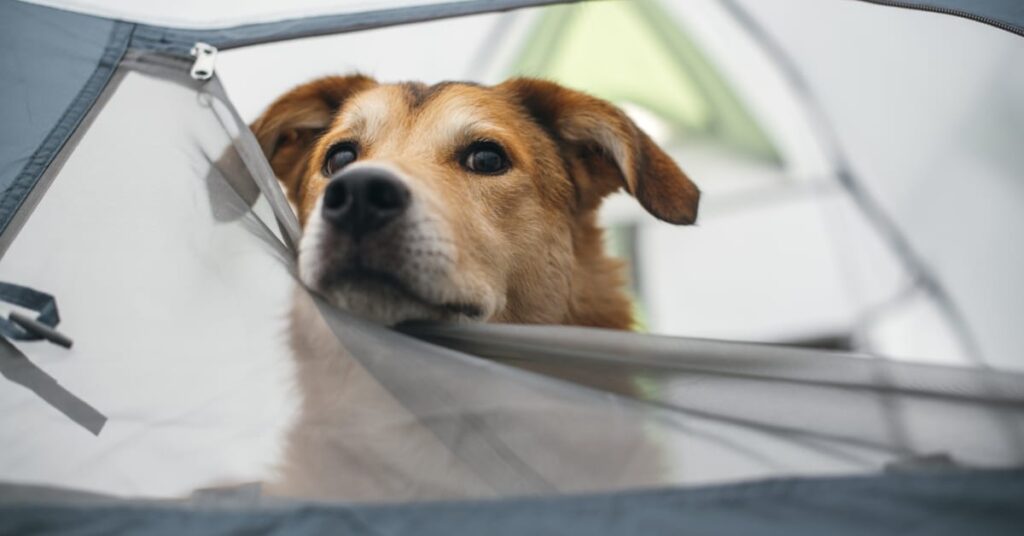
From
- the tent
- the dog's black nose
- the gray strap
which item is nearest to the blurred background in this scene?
the tent

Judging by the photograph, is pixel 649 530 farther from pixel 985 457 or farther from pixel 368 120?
pixel 368 120

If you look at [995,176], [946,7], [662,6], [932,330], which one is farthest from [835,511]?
[662,6]

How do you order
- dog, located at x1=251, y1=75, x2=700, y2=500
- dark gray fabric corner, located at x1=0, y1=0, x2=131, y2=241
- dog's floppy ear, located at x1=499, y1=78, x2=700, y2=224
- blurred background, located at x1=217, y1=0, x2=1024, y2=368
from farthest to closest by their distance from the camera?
blurred background, located at x1=217, y1=0, x2=1024, y2=368, dog's floppy ear, located at x1=499, y1=78, x2=700, y2=224, dark gray fabric corner, located at x1=0, y1=0, x2=131, y2=241, dog, located at x1=251, y1=75, x2=700, y2=500

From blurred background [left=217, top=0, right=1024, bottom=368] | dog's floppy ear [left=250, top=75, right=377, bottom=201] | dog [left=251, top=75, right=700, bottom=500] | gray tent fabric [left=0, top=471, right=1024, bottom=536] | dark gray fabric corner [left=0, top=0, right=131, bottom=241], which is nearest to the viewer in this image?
gray tent fabric [left=0, top=471, right=1024, bottom=536]

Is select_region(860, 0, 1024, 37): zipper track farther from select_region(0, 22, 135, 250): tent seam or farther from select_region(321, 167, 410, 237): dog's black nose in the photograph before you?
select_region(0, 22, 135, 250): tent seam

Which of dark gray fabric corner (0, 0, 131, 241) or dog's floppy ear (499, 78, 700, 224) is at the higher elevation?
dog's floppy ear (499, 78, 700, 224)

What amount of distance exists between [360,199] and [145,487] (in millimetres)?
475

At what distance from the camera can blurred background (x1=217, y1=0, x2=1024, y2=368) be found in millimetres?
1780

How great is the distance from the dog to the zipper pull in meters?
0.25

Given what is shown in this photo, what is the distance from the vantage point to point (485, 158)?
1572 mm

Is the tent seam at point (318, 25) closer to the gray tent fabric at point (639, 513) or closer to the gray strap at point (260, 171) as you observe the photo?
the gray strap at point (260, 171)

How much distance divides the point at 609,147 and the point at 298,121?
677 mm

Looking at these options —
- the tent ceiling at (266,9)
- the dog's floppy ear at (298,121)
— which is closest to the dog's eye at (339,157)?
the dog's floppy ear at (298,121)

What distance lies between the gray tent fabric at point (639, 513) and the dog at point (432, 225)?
1.5 inches
